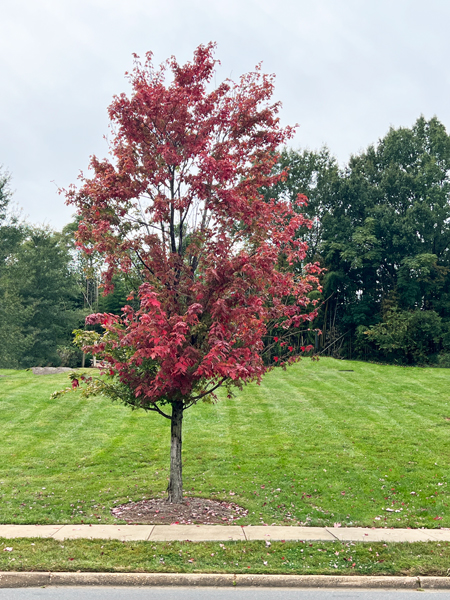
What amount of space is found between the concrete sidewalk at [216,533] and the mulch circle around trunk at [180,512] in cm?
38

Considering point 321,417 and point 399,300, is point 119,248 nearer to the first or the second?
point 321,417

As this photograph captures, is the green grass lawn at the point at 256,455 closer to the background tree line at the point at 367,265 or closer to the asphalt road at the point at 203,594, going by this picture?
the asphalt road at the point at 203,594

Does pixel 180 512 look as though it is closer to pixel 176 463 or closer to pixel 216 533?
pixel 176 463

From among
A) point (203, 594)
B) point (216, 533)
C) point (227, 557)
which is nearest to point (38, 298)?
point (216, 533)

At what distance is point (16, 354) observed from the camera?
34719mm

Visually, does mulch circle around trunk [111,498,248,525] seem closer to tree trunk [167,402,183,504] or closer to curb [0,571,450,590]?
tree trunk [167,402,183,504]

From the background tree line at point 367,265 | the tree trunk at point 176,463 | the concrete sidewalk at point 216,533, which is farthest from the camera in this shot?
the background tree line at point 367,265

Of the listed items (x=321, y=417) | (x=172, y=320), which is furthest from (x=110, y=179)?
(x=321, y=417)

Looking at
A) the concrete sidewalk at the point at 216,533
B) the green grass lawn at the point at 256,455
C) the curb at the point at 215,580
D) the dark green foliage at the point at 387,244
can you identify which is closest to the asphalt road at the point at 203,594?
the curb at the point at 215,580

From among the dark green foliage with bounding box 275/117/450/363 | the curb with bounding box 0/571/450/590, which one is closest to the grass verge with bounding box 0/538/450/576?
the curb with bounding box 0/571/450/590

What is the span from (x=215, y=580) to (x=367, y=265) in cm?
3300

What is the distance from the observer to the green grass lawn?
9312mm

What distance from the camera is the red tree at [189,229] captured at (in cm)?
841

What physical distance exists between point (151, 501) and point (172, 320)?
3.81 metres
